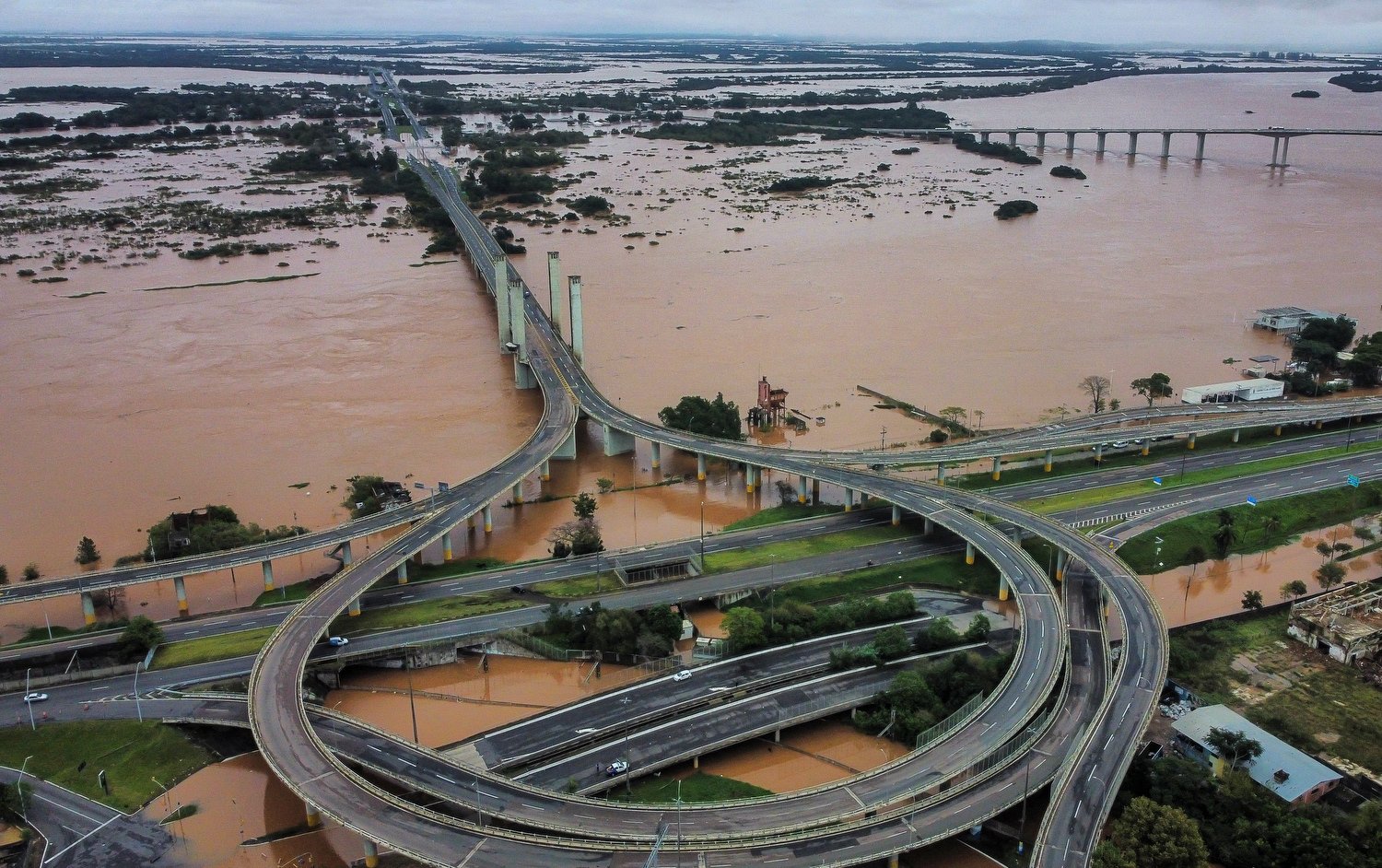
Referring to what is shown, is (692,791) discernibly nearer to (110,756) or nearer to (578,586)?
(578,586)

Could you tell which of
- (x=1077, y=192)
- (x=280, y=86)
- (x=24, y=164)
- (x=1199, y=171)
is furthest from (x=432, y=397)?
(x=280, y=86)

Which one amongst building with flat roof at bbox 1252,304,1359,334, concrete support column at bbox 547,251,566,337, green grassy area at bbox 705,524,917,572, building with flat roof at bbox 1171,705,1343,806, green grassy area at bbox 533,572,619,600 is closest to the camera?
building with flat roof at bbox 1171,705,1343,806

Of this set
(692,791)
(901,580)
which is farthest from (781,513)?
(692,791)

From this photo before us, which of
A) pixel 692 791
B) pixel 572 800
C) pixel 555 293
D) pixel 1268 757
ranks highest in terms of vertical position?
pixel 555 293

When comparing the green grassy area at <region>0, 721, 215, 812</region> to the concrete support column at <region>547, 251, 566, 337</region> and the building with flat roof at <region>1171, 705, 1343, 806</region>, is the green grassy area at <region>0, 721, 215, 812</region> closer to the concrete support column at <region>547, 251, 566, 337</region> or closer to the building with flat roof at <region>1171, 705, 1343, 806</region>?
the building with flat roof at <region>1171, 705, 1343, 806</region>

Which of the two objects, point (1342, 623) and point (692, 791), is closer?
point (692, 791)

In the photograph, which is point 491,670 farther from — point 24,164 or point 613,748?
point 24,164

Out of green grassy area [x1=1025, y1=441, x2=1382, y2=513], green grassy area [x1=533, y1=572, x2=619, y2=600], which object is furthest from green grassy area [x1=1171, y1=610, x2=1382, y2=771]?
green grassy area [x1=533, y1=572, x2=619, y2=600]

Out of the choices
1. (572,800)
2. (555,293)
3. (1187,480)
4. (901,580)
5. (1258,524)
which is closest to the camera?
(572,800)
